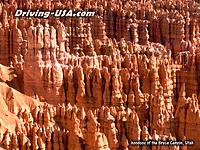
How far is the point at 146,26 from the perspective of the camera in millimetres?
56594

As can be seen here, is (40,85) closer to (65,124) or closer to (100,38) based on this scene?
(65,124)

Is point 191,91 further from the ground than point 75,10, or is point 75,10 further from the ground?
point 75,10

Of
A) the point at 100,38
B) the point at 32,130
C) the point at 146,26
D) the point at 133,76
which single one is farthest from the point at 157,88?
the point at 146,26

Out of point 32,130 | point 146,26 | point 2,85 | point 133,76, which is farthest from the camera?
point 146,26

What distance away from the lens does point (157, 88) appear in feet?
123

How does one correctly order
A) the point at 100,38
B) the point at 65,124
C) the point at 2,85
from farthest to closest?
the point at 100,38 → the point at 2,85 → the point at 65,124

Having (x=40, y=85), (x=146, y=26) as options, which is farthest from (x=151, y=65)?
(x=146, y=26)

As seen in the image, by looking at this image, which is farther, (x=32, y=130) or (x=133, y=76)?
(x=133, y=76)

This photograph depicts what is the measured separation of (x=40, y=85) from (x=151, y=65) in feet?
21.8

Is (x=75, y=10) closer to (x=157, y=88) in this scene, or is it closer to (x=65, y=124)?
(x=157, y=88)

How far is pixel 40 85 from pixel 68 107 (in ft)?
14.9
